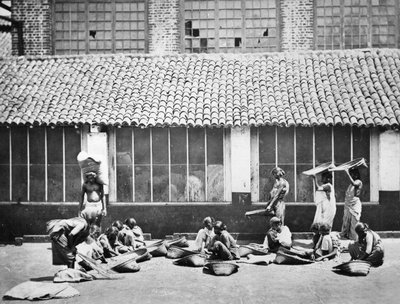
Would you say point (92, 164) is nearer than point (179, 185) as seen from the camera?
Yes

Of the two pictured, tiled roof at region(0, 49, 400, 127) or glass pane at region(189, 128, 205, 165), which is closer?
tiled roof at region(0, 49, 400, 127)

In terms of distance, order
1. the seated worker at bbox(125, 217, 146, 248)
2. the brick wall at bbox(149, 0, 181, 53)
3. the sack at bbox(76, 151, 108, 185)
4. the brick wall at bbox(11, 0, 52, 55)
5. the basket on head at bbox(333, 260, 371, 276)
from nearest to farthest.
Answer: the basket on head at bbox(333, 260, 371, 276), the sack at bbox(76, 151, 108, 185), the seated worker at bbox(125, 217, 146, 248), the brick wall at bbox(149, 0, 181, 53), the brick wall at bbox(11, 0, 52, 55)

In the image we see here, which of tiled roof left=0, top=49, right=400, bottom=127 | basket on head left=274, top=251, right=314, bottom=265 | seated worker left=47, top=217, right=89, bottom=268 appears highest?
tiled roof left=0, top=49, right=400, bottom=127

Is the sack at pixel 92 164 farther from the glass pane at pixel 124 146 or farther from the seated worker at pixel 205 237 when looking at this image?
the glass pane at pixel 124 146

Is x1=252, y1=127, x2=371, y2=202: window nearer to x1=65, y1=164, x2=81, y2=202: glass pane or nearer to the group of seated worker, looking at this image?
the group of seated worker

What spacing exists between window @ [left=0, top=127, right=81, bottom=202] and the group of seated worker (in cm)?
316

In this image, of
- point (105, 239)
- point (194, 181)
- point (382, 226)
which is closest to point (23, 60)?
point (194, 181)

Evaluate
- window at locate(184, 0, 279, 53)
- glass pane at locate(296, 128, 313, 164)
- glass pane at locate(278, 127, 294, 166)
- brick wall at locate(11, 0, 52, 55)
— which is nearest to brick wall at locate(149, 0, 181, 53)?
window at locate(184, 0, 279, 53)

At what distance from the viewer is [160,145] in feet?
48.9

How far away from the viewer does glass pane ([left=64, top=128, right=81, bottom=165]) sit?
14875 millimetres

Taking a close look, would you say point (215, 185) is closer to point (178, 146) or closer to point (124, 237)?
point (178, 146)

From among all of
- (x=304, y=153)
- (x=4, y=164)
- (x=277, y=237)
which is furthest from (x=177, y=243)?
(x=4, y=164)

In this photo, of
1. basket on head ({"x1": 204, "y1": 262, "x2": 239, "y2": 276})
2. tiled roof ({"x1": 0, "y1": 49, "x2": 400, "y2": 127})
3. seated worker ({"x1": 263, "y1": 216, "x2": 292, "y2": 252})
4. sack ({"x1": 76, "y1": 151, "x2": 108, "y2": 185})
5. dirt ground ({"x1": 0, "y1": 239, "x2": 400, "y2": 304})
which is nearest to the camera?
dirt ground ({"x1": 0, "y1": 239, "x2": 400, "y2": 304})

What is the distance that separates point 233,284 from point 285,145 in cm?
582
